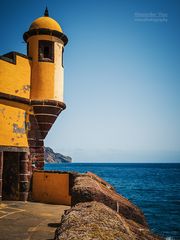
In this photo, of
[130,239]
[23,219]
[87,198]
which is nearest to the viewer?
[130,239]

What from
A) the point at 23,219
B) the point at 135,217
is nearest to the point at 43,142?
the point at 23,219

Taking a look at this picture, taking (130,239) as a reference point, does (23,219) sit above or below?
below

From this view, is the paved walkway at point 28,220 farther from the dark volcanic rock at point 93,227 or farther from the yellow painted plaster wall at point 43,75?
→ the yellow painted plaster wall at point 43,75

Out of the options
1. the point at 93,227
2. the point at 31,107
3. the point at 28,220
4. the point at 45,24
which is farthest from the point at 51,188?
the point at 93,227

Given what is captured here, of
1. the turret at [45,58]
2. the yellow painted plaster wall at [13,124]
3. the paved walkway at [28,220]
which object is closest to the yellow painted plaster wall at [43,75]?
the turret at [45,58]

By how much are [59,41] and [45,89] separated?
2.54m

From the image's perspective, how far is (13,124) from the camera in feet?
34.9

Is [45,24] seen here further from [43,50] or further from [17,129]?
[17,129]

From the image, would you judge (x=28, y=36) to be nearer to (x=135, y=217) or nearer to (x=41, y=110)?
(x=41, y=110)

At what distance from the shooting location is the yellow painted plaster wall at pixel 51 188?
10.4m

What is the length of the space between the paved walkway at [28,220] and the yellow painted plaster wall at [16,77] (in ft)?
15.1

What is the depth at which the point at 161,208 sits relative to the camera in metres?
24.0

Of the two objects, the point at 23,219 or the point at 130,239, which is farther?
the point at 23,219

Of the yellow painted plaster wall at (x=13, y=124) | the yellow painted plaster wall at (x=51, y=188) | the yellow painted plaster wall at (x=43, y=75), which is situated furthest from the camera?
the yellow painted plaster wall at (x=43, y=75)
